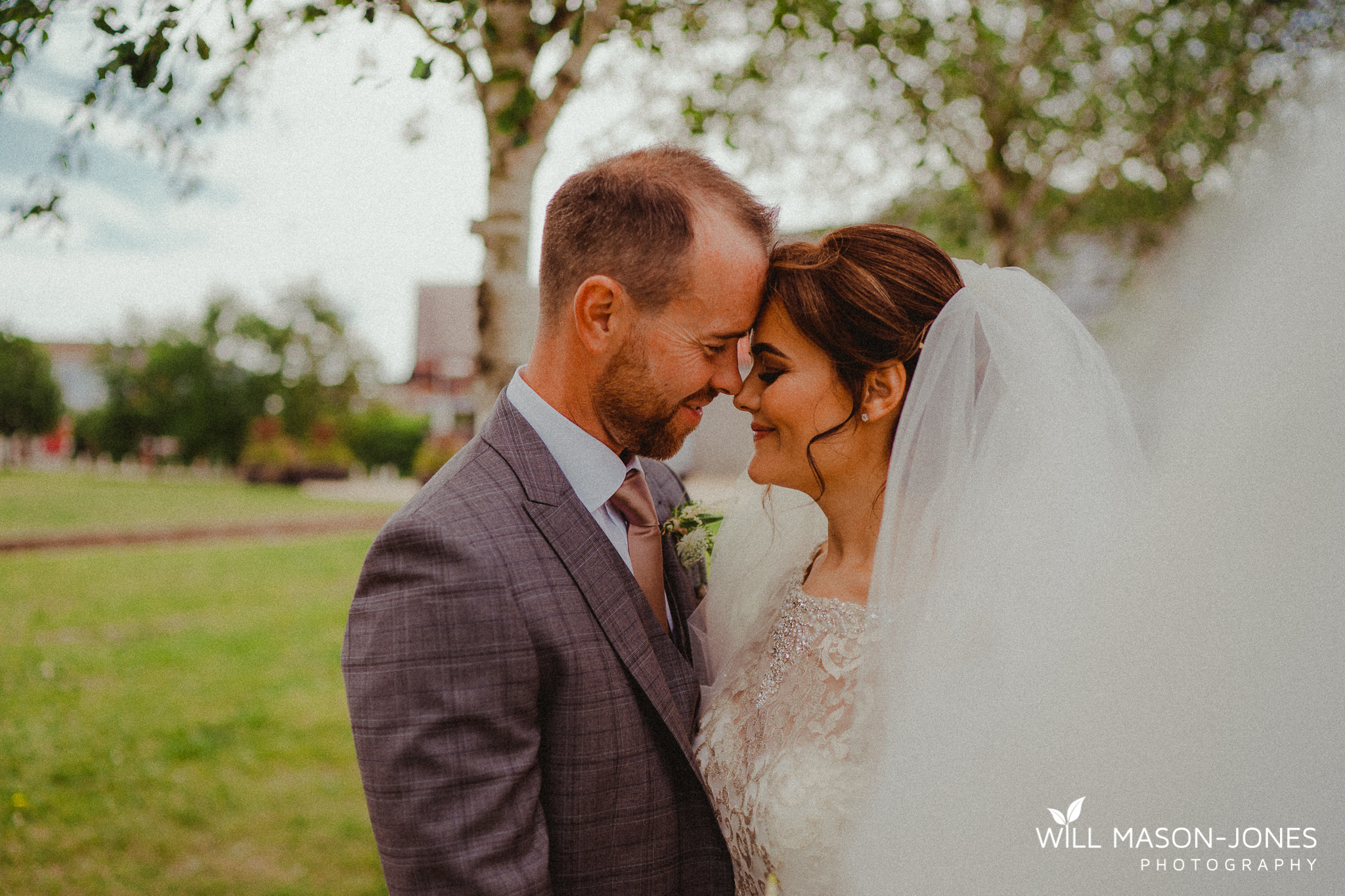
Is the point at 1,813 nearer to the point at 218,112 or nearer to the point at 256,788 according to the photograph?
the point at 256,788

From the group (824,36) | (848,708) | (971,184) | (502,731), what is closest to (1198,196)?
(971,184)

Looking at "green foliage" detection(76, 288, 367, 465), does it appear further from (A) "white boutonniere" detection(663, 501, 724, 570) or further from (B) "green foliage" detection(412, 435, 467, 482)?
(A) "white boutonniere" detection(663, 501, 724, 570)

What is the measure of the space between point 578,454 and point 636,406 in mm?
182

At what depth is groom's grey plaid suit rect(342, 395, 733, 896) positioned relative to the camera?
173 centimetres

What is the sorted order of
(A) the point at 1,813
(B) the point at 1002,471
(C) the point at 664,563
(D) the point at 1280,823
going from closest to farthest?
1. (D) the point at 1280,823
2. (B) the point at 1002,471
3. (C) the point at 664,563
4. (A) the point at 1,813

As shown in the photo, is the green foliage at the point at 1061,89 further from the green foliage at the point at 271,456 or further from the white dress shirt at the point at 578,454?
the green foliage at the point at 271,456

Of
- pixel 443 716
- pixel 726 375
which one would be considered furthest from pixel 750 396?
pixel 443 716

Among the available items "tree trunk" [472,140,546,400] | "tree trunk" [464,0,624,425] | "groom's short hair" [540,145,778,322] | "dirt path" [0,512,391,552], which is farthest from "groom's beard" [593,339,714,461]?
"dirt path" [0,512,391,552]

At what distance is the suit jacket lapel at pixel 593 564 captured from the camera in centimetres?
196

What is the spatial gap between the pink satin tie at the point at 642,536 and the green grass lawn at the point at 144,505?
19682mm

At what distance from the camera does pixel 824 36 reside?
18.5ft

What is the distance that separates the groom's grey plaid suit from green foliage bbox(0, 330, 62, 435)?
5577cm

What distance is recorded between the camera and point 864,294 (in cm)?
217

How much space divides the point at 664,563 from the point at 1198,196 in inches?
355
